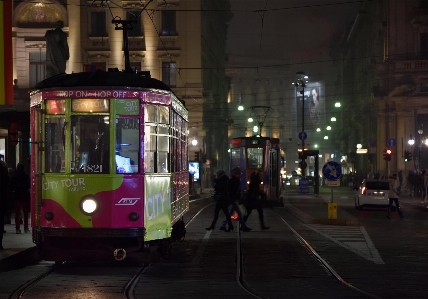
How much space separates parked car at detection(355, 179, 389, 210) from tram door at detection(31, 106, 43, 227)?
26475 mm

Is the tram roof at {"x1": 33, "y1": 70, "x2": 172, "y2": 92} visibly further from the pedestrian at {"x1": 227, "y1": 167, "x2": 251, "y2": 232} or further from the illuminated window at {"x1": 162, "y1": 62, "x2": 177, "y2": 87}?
the illuminated window at {"x1": 162, "y1": 62, "x2": 177, "y2": 87}

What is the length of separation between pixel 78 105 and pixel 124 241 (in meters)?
2.32

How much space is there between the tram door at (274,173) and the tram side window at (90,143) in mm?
28411

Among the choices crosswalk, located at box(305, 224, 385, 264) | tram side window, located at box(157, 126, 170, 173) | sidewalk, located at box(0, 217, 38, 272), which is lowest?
crosswalk, located at box(305, 224, 385, 264)

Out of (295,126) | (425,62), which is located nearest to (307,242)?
(425,62)

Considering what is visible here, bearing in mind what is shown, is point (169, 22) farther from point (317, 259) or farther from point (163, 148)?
point (163, 148)

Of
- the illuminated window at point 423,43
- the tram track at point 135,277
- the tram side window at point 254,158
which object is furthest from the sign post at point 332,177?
the illuminated window at point 423,43

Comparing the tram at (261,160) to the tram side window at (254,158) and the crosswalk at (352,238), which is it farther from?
the crosswalk at (352,238)

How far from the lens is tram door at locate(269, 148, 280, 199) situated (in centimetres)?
4375

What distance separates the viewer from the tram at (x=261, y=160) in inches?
1704

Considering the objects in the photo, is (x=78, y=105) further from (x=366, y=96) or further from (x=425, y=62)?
(x=366, y=96)

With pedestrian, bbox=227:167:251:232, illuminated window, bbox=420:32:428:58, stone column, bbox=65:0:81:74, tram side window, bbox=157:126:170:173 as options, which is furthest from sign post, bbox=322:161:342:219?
illuminated window, bbox=420:32:428:58

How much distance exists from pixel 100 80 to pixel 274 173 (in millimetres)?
28831

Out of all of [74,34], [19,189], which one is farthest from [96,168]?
[74,34]
